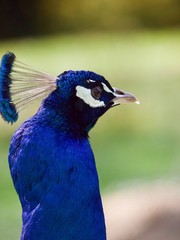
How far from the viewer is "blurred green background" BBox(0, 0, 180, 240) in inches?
272

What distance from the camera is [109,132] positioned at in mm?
8016

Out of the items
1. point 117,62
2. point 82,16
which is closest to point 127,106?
point 117,62

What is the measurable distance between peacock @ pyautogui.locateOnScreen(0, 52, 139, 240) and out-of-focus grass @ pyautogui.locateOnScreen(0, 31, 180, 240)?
9.25ft

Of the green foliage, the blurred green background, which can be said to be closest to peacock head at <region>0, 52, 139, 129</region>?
the blurred green background

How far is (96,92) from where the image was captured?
2691mm

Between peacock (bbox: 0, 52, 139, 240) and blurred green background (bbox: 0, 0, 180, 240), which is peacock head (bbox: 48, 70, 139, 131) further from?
blurred green background (bbox: 0, 0, 180, 240)

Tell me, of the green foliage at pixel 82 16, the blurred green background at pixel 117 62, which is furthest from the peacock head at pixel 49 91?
the green foliage at pixel 82 16

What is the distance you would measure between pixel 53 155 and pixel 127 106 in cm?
585

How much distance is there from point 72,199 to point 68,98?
0.26 meters

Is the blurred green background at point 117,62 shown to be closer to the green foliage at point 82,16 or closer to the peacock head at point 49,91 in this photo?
the green foliage at point 82,16

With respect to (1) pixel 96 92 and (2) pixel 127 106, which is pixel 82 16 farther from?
(1) pixel 96 92

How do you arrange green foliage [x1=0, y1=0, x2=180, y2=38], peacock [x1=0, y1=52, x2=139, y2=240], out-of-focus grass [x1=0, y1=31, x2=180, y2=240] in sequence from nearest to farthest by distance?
peacock [x1=0, y1=52, x2=139, y2=240], out-of-focus grass [x1=0, y1=31, x2=180, y2=240], green foliage [x1=0, y1=0, x2=180, y2=38]

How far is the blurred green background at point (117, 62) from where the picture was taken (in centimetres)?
691

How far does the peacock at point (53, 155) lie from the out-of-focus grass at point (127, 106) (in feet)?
9.25
